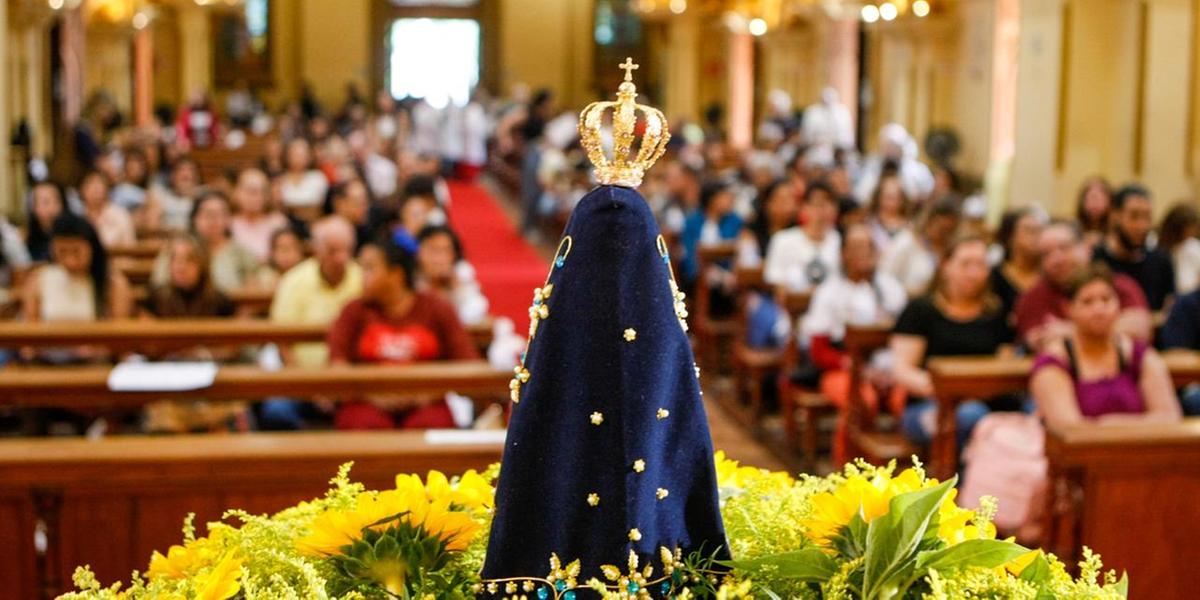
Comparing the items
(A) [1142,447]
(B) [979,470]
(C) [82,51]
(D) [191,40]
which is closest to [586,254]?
(A) [1142,447]

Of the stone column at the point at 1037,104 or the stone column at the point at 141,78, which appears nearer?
the stone column at the point at 1037,104

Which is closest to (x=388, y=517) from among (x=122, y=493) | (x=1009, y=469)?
(x=122, y=493)

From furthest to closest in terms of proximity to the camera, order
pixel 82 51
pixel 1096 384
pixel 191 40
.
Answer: pixel 191 40, pixel 82 51, pixel 1096 384

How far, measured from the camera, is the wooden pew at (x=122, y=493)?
167 inches

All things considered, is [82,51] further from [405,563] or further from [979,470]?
[405,563]

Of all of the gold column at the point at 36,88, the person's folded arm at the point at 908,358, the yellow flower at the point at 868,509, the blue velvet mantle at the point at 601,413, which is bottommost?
the person's folded arm at the point at 908,358

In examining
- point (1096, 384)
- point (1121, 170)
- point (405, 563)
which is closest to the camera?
point (405, 563)

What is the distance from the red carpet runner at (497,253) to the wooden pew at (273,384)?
5048 mm

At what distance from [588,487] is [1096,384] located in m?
3.76

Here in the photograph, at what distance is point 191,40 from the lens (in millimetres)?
27375

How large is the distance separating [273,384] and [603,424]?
344 centimetres

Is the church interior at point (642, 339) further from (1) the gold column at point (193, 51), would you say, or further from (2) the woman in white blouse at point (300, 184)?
(1) the gold column at point (193, 51)

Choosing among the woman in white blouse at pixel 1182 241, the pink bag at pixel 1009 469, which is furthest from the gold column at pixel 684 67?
the pink bag at pixel 1009 469

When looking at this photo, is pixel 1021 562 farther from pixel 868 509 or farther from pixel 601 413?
pixel 601 413
